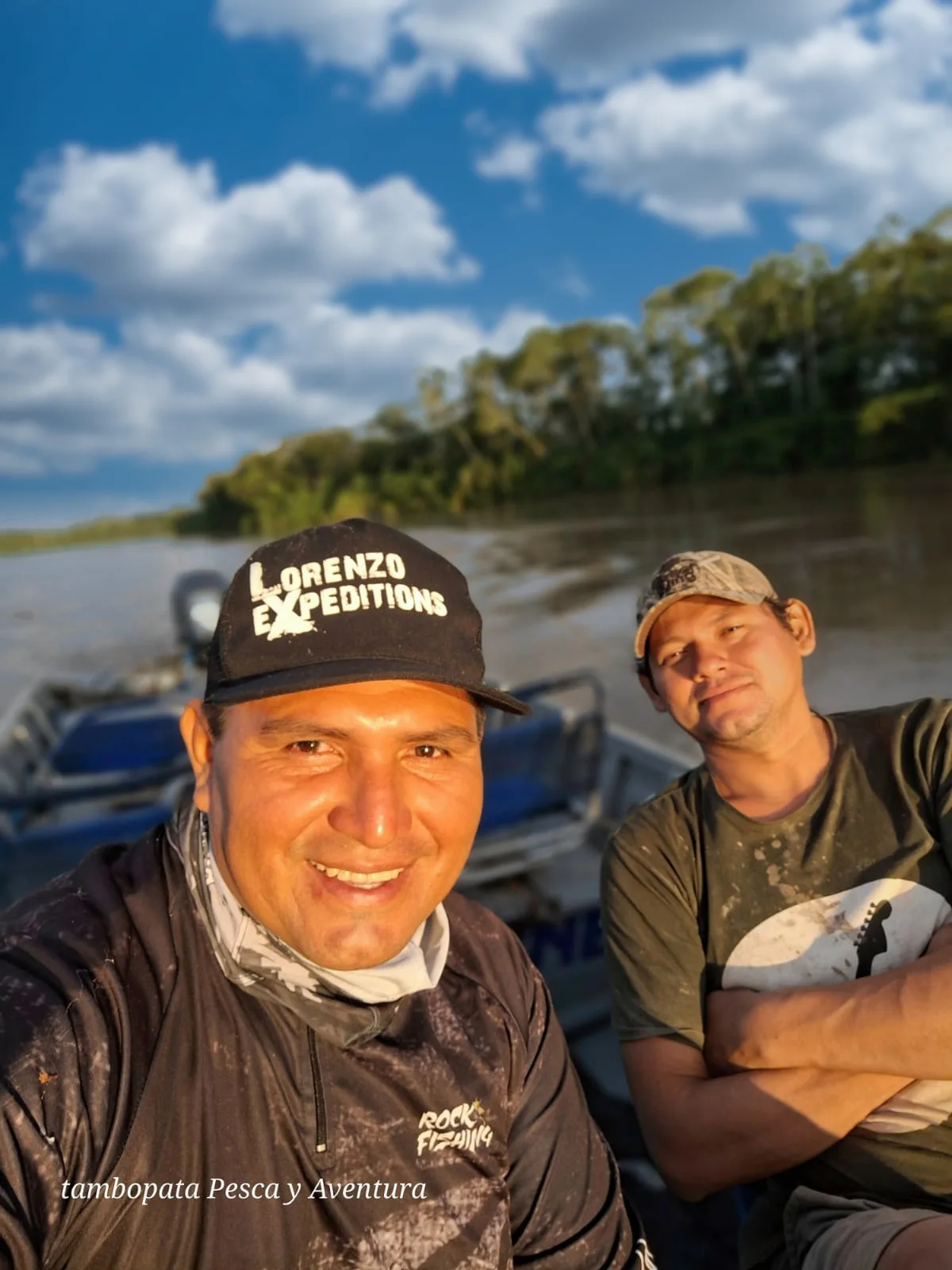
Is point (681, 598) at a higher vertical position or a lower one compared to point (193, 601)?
higher

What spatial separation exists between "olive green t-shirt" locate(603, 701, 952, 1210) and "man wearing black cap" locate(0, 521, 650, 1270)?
0.51m

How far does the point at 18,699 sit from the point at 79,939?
19.0ft

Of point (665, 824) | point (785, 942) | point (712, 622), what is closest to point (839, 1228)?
point (785, 942)

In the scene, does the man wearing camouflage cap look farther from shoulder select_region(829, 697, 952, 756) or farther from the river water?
the river water

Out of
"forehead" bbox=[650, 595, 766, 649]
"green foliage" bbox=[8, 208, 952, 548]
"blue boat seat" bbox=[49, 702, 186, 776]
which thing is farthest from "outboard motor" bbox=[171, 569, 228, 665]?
"green foliage" bbox=[8, 208, 952, 548]

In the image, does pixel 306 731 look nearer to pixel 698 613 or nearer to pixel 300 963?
pixel 300 963

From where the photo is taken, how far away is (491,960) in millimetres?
1371

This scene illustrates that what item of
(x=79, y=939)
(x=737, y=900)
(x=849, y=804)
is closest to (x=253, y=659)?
(x=79, y=939)

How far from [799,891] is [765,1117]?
400 mm

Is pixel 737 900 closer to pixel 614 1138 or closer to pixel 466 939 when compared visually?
pixel 466 939

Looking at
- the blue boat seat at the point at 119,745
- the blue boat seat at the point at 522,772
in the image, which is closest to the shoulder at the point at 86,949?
the blue boat seat at the point at 522,772

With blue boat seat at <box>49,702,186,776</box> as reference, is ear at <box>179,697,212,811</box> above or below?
above

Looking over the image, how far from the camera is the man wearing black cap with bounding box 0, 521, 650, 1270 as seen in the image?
0.99 m

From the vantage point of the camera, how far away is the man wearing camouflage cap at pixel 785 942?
1.47m
